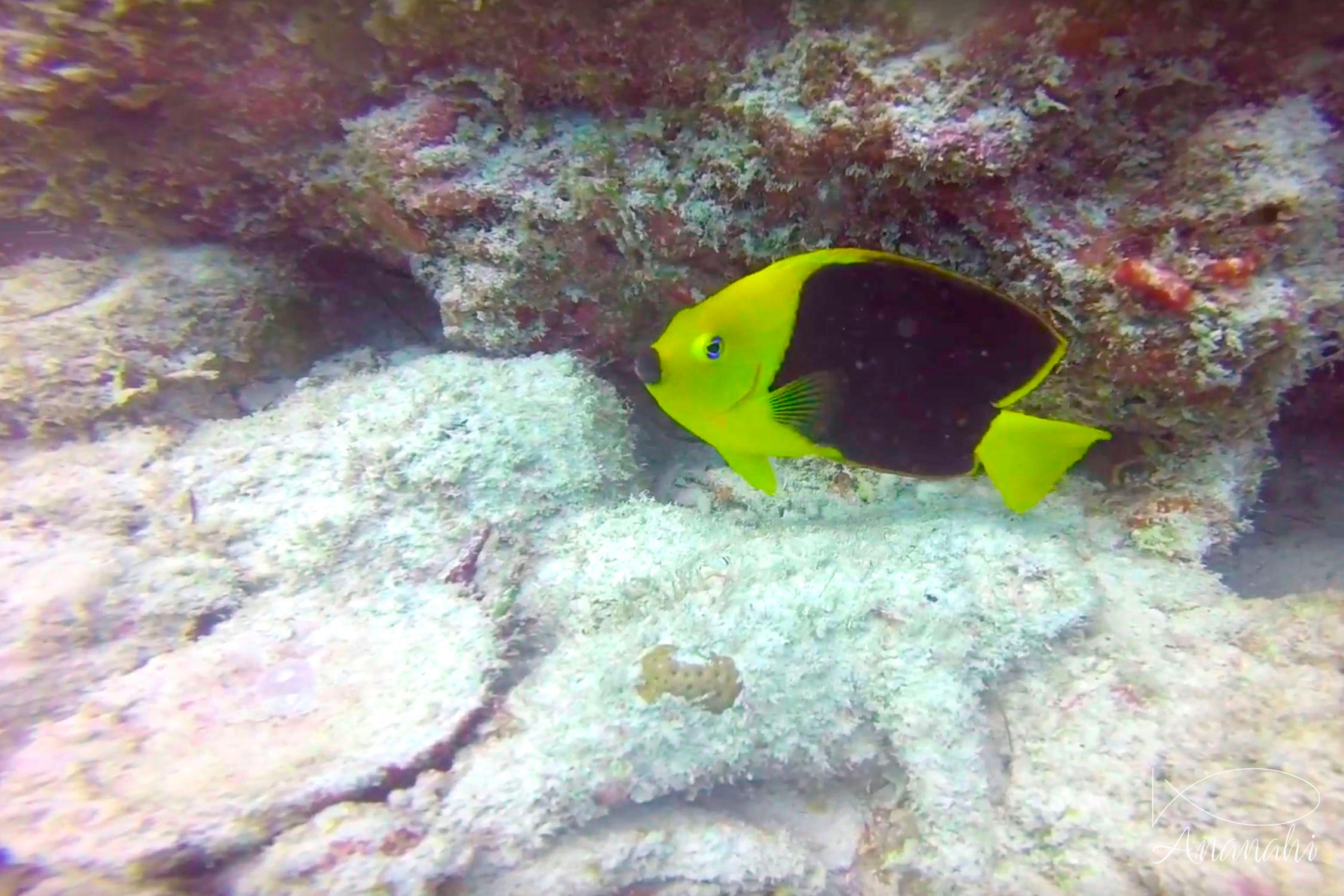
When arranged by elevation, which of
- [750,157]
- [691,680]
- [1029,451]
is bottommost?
[691,680]

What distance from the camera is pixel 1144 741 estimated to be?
179cm

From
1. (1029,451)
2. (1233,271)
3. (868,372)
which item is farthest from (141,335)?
(1233,271)

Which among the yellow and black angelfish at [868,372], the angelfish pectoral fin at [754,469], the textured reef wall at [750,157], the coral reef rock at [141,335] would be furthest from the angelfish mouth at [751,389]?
the coral reef rock at [141,335]

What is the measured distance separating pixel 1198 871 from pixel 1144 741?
12.3 inches

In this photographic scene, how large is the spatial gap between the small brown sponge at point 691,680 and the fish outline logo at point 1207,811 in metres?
1.05

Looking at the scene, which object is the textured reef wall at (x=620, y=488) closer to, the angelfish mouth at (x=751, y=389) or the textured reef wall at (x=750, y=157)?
the textured reef wall at (x=750, y=157)

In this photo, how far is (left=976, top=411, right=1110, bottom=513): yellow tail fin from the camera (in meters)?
1.74

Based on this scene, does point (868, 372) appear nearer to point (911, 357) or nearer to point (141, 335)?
point (911, 357)

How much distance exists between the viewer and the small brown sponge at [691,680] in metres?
1.93

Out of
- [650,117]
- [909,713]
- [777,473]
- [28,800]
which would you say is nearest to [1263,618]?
[909,713]

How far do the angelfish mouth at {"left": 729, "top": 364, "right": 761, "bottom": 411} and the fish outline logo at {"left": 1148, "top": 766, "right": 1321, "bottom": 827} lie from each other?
1.41m

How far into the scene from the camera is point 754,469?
6.07ft

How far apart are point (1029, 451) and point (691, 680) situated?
3.61 ft

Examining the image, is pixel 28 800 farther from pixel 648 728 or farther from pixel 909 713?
pixel 909 713
